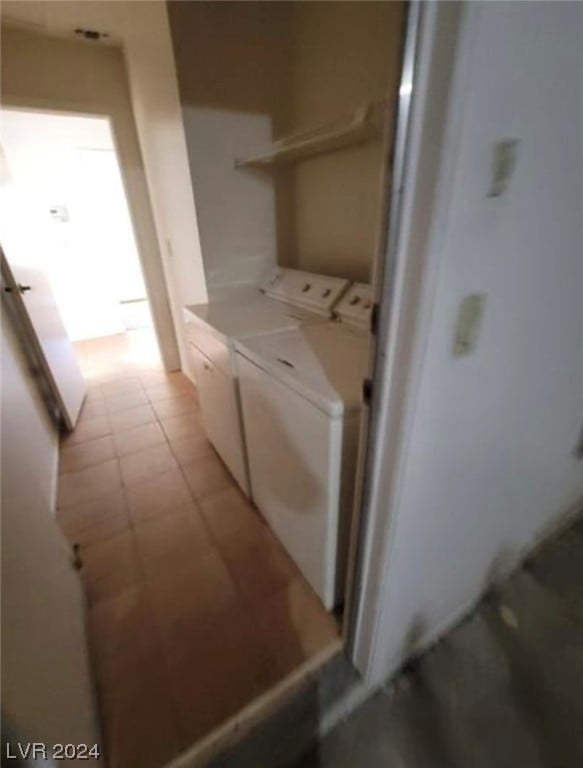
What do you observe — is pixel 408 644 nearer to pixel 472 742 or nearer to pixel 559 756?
pixel 472 742

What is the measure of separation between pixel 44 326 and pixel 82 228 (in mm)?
2582

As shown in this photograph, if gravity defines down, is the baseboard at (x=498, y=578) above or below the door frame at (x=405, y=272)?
below

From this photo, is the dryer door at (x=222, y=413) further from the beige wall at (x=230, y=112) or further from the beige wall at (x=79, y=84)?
the beige wall at (x=79, y=84)

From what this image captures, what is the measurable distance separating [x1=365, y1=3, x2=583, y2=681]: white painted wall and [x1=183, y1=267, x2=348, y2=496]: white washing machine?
0.83 m

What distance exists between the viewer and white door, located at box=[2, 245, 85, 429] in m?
1.96

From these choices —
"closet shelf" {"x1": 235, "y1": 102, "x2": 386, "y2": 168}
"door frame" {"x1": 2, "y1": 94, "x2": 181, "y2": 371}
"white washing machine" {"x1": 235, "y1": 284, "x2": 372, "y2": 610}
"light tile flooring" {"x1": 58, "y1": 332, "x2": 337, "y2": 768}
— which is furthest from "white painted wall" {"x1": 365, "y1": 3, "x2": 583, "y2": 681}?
"door frame" {"x1": 2, "y1": 94, "x2": 181, "y2": 371}

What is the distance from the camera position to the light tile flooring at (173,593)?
39.8 inches

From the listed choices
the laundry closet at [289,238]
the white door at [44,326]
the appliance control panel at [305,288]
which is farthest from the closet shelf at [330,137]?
the white door at [44,326]

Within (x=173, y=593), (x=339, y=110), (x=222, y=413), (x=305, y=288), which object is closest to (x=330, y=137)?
(x=339, y=110)

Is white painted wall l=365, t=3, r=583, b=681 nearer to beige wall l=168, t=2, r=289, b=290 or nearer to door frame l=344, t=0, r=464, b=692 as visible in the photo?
door frame l=344, t=0, r=464, b=692

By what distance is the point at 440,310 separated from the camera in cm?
53

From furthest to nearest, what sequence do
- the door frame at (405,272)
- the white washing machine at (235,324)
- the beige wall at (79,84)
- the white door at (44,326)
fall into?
the beige wall at (79,84)
the white door at (44,326)
the white washing machine at (235,324)
the door frame at (405,272)

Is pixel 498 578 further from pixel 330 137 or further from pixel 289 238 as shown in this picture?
pixel 289 238

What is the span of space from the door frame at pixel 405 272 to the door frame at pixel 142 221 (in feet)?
9.12
